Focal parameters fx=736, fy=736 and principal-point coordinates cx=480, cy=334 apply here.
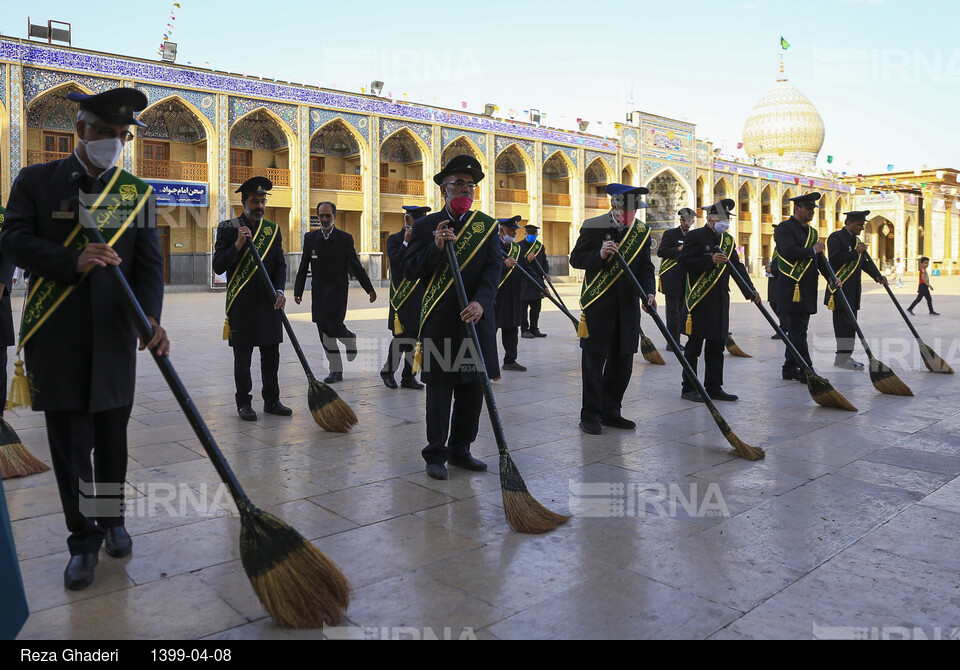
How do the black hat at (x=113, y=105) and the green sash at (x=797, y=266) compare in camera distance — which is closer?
the black hat at (x=113, y=105)

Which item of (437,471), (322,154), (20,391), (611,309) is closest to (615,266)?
(611,309)

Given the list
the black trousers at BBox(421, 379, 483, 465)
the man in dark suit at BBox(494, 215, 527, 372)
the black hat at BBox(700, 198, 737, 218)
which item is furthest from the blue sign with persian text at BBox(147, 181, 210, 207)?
the black trousers at BBox(421, 379, 483, 465)

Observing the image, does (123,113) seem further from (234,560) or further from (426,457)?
(426,457)

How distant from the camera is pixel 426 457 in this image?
3881mm

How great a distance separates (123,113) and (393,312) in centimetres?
436

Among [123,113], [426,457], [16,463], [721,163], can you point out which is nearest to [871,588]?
[426,457]

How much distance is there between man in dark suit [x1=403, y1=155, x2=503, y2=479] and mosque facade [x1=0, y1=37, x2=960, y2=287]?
1983 cm

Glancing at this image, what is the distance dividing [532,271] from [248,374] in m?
5.32

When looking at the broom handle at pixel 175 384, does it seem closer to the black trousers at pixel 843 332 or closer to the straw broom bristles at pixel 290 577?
the straw broom bristles at pixel 290 577

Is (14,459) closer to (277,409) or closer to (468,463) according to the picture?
(277,409)

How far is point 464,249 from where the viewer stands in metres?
3.95

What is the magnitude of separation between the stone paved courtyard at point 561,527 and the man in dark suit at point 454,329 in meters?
0.21

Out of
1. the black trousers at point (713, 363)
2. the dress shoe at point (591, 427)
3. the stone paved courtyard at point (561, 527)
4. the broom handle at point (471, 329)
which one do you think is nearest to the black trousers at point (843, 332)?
the stone paved courtyard at point (561, 527)

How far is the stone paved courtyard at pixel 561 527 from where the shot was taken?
2307 mm
